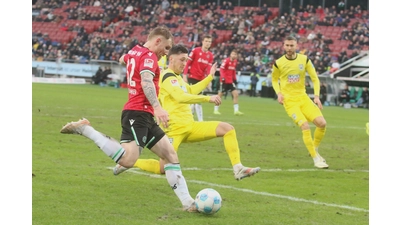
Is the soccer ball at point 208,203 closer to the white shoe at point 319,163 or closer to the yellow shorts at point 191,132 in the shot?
the yellow shorts at point 191,132

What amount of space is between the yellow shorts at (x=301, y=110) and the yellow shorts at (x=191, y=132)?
3.94 meters

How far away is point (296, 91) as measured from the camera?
1347 cm

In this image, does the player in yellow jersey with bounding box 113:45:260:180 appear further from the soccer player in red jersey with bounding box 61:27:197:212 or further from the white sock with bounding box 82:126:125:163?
the white sock with bounding box 82:126:125:163

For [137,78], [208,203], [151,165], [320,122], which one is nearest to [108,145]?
[137,78]

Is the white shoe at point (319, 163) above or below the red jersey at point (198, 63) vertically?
below

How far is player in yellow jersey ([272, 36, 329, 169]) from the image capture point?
13.1 m

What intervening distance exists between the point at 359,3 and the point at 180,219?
41893 mm

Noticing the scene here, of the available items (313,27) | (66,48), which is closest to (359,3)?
(313,27)

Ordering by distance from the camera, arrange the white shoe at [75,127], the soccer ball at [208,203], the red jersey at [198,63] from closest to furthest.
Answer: the soccer ball at [208,203] < the white shoe at [75,127] < the red jersey at [198,63]

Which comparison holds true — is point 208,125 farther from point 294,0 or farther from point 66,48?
point 66,48

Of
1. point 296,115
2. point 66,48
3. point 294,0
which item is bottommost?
point 296,115

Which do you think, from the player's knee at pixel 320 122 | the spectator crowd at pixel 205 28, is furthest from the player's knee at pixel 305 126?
the spectator crowd at pixel 205 28

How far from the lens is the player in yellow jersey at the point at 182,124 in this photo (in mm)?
9047

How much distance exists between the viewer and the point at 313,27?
154 feet
